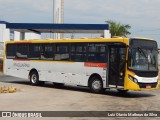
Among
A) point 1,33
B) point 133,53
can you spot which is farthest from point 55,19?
point 133,53

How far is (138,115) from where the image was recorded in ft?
42.9

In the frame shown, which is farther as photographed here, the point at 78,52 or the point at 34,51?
the point at 34,51

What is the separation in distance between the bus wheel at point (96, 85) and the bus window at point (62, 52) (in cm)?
249

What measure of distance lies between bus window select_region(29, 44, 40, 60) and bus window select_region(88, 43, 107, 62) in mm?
4666

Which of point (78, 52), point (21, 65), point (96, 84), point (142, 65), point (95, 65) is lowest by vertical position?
point (96, 84)

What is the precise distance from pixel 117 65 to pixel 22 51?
28.0 feet

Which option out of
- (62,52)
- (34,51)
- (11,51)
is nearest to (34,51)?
(34,51)

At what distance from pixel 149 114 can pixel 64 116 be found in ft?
8.96

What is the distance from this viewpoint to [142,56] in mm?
19516

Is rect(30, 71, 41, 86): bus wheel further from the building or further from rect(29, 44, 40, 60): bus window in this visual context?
the building

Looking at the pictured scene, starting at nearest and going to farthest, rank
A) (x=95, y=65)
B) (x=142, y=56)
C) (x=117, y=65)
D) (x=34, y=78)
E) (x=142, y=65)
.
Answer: (x=142, y=65) → (x=142, y=56) → (x=117, y=65) → (x=95, y=65) → (x=34, y=78)

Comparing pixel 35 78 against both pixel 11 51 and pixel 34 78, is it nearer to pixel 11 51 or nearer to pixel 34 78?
pixel 34 78

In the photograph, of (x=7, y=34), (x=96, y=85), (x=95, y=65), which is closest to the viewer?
(x=96, y=85)

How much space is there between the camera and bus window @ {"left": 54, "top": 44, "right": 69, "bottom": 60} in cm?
2298
